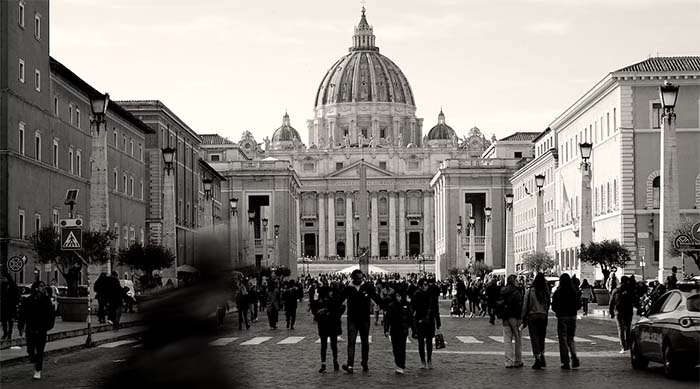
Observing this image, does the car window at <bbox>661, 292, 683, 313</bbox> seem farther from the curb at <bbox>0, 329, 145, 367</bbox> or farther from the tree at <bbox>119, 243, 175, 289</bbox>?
the tree at <bbox>119, 243, 175, 289</bbox>

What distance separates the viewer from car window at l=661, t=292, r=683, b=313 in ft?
61.5

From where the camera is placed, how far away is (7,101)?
4762cm

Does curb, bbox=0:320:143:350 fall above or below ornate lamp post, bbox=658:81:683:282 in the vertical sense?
below

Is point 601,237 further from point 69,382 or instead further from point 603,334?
point 69,382

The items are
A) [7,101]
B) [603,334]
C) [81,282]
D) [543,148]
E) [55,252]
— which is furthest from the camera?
[543,148]

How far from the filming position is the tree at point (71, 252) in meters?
41.8

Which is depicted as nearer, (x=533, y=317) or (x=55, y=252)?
(x=533, y=317)

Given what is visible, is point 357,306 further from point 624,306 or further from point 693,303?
point 624,306

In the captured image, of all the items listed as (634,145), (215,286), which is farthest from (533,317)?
(634,145)

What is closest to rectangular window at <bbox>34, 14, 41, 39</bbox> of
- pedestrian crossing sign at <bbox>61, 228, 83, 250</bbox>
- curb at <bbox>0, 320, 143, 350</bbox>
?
curb at <bbox>0, 320, 143, 350</bbox>

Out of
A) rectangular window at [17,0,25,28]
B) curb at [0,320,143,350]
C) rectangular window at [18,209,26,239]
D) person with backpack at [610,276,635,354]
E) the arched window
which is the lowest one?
curb at [0,320,143,350]

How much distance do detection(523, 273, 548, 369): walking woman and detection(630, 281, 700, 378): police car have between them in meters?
1.73

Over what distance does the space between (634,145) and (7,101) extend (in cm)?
3612

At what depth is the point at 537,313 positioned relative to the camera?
69.2ft
